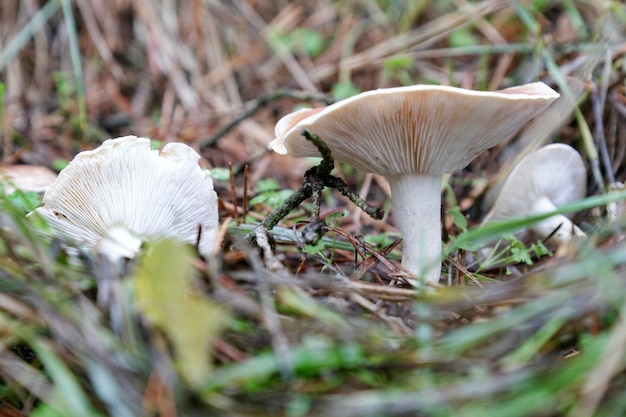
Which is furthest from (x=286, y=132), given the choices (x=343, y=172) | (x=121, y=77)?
(x=121, y=77)

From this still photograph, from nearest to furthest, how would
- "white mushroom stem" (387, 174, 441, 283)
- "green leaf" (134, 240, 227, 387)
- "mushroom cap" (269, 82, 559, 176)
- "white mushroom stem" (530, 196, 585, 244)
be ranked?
"green leaf" (134, 240, 227, 387) → "mushroom cap" (269, 82, 559, 176) → "white mushroom stem" (387, 174, 441, 283) → "white mushroom stem" (530, 196, 585, 244)

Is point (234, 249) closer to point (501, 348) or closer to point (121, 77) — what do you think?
point (501, 348)

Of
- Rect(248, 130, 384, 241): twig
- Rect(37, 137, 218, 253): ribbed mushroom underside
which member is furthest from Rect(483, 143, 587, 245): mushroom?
Rect(37, 137, 218, 253): ribbed mushroom underside

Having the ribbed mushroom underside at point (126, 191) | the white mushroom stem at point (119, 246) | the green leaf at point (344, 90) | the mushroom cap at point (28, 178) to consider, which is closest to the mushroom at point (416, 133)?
the ribbed mushroom underside at point (126, 191)

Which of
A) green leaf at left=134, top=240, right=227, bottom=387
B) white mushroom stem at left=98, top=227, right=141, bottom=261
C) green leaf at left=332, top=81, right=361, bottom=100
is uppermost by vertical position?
green leaf at left=332, top=81, right=361, bottom=100

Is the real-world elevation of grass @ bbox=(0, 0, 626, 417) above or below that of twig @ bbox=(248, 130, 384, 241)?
below

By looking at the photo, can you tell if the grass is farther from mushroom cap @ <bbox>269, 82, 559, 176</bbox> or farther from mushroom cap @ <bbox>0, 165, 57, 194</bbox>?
mushroom cap @ <bbox>0, 165, 57, 194</bbox>

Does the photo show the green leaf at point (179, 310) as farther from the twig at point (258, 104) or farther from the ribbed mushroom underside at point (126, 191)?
the twig at point (258, 104)

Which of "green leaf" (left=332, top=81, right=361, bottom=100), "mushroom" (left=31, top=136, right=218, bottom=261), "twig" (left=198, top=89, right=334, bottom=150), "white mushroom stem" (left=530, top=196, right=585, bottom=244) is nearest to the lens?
"mushroom" (left=31, top=136, right=218, bottom=261)

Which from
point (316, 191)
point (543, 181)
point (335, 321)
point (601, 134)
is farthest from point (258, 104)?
point (335, 321)
